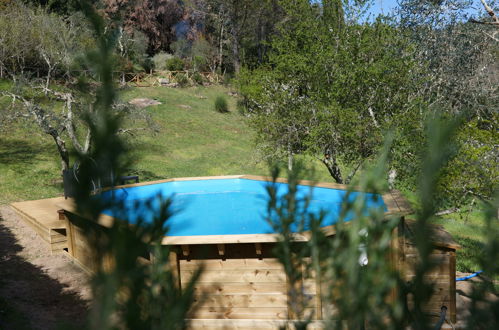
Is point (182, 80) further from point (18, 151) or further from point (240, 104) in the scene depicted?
point (18, 151)

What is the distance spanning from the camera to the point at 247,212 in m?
12.5

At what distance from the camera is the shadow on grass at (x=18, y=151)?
51.4 feet

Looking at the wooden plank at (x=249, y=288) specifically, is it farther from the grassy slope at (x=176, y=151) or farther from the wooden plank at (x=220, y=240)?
the grassy slope at (x=176, y=151)

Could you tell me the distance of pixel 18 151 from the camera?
658 inches

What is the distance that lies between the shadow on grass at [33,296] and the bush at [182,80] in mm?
23789

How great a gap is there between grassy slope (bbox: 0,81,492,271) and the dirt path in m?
3.18

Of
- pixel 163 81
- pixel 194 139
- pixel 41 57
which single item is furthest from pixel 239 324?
pixel 163 81

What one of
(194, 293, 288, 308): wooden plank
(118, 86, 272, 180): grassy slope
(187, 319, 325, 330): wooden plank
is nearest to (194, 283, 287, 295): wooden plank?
(194, 293, 288, 308): wooden plank

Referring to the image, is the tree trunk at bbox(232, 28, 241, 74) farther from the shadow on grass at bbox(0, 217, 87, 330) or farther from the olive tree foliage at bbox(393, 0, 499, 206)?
the shadow on grass at bbox(0, 217, 87, 330)

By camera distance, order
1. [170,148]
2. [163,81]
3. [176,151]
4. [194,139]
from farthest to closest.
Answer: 1. [163,81]
2. [194,139]
3. [170,148]
4. [176,151]

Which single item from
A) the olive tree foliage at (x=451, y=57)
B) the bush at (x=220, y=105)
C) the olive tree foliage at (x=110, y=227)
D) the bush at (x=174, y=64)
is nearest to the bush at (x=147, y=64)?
the bush at (x=174, y=64)

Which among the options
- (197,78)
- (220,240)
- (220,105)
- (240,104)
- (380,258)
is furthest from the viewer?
(197,78)

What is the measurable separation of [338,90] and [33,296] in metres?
8.49

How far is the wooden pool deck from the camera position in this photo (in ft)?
32.0
